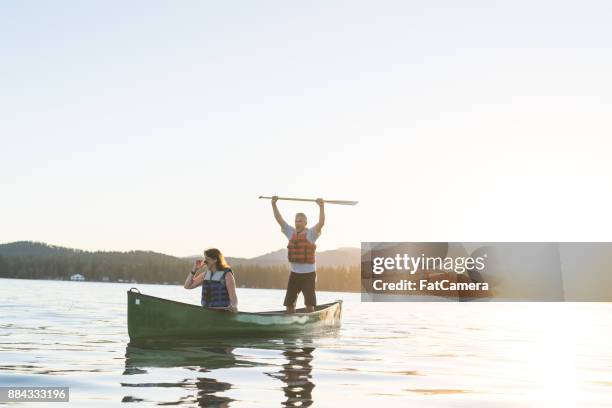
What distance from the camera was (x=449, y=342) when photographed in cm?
1989

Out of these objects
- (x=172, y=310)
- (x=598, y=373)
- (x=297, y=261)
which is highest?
(x=297, y=261)

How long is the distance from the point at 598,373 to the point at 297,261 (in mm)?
6876

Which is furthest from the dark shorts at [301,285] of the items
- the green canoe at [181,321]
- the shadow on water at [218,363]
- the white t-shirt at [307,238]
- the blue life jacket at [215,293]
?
the blue life jacket at [215,293]

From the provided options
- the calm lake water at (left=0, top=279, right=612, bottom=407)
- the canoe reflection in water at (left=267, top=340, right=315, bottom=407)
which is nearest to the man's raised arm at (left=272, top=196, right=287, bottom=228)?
the calm lake water at (left=0, top=279, right=612, bottom=407)

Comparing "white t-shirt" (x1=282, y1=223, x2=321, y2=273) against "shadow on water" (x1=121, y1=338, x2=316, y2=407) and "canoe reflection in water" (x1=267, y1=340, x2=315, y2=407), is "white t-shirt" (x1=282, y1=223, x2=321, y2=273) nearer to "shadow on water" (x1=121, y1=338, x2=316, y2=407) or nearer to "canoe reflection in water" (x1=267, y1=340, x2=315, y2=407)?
"shadow on water" (x1=121, y1=338, x2=316, y2=407)

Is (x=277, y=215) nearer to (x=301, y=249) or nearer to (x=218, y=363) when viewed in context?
(x=301, y=249)

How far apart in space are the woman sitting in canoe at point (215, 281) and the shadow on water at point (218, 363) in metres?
0.78

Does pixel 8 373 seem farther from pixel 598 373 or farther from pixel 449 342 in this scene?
pixel 449 342

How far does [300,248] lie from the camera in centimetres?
1734

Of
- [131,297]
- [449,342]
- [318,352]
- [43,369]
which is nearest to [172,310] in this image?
[131,297]

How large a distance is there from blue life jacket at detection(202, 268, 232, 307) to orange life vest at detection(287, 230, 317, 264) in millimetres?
2447

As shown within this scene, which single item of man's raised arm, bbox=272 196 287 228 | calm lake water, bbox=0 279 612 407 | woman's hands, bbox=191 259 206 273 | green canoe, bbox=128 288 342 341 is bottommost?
calm lake water, bbox=0 279 612 407

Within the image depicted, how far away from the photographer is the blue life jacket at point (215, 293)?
1528 centimetres

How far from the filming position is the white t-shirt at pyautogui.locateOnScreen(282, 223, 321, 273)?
56.7 feet
